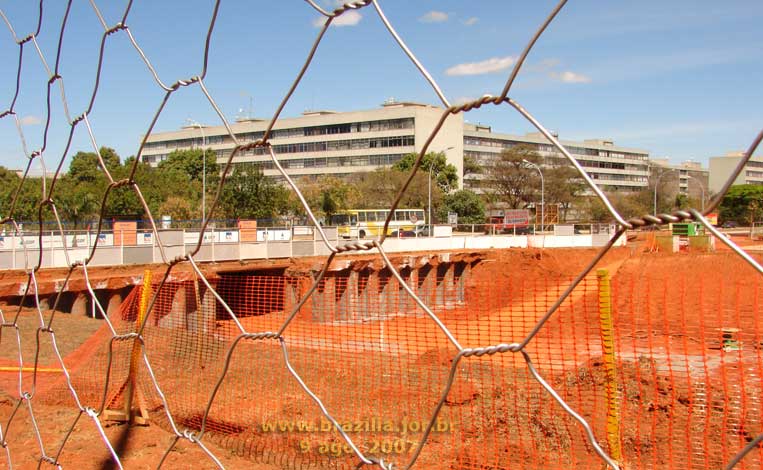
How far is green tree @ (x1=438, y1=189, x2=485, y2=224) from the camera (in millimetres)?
35094

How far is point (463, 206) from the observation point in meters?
35.2

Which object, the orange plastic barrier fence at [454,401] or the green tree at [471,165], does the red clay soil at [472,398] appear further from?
the green tree at [471,165]

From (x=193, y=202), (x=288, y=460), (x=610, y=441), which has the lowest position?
(x=288, y=460)

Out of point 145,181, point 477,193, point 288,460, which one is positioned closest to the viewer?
point 288,460

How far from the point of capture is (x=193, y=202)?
1169 inches

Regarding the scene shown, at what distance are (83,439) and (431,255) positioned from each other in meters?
18.4

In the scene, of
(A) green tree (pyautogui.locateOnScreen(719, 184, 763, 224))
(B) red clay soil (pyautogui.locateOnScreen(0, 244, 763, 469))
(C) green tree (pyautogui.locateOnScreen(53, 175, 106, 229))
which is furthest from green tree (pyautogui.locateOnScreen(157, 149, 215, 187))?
(B) red clay soil (pyautogui.locateOnScreen(0, 244, 763, 469))

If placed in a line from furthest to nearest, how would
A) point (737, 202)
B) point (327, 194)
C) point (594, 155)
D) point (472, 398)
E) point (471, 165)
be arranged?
point (327, 194) → point (471, 165) → point (737, 202) → point (594, 155) → point (472, 398)

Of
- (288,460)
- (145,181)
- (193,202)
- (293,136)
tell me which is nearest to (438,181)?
(193,202)

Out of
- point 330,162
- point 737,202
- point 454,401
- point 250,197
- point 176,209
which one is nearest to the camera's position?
point 454,401

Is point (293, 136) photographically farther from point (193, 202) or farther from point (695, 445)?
point (193, 202)

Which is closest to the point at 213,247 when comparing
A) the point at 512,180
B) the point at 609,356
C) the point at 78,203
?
the point at 78,203

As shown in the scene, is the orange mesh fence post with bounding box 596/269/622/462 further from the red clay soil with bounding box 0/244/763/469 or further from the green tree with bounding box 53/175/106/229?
the green tree with bounding box 53/175/106/229

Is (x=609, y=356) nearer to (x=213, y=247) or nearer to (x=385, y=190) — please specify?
(x=213, y=247)
